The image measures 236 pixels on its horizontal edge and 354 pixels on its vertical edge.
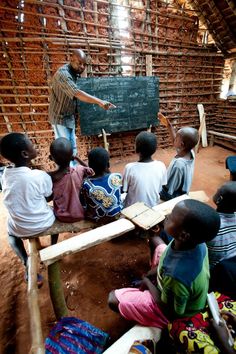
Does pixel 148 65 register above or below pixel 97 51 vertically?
below

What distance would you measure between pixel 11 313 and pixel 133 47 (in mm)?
5965

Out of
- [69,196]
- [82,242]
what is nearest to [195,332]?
[82,242]

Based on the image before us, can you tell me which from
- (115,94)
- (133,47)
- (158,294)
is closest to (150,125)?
(115,94)

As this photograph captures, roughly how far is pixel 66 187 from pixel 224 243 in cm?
139

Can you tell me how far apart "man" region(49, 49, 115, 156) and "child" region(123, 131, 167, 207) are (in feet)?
3.46

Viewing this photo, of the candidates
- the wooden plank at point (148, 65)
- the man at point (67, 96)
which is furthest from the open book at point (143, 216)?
the wooden plank at point (148, 65)

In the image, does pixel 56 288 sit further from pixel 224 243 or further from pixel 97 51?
pixel 97 51

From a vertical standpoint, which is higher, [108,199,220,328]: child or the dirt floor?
[108,199,220,328]: child

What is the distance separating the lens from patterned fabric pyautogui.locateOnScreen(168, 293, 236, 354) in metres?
1.01

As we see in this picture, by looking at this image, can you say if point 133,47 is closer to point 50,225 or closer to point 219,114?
point 219,114

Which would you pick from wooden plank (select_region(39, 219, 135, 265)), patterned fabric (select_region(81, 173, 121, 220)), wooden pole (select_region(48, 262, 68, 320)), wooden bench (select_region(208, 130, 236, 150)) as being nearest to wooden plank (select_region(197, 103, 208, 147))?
wooden bench (select_region(208, 130, 236, 150))

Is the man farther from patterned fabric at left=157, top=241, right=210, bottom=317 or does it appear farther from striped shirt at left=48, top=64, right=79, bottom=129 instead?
patterned fabric at left=157, top=241, right=210, bottom=317

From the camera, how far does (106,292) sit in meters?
2.01

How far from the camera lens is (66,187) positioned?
195cm
